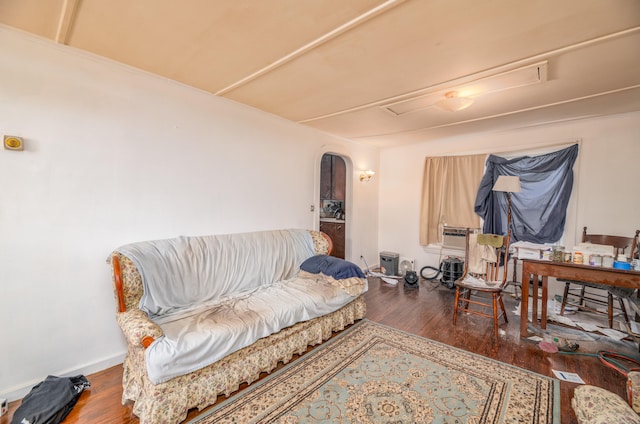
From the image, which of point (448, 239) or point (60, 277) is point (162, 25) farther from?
point (448, 239)

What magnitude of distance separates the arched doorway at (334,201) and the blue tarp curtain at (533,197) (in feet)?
7.51

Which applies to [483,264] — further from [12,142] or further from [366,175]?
[12,142]

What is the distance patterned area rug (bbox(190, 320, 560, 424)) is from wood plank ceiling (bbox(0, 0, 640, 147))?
2.48 metres

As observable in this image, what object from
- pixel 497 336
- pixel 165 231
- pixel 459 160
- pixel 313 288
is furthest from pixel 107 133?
pixel 459 160

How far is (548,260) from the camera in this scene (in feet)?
9.06

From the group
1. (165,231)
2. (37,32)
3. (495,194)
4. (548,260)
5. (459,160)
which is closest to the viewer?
(37,32)

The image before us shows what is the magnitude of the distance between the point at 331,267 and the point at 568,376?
217 centimetres

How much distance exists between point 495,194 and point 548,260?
1731mm

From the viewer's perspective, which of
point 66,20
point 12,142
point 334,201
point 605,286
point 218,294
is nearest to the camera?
point 66,20

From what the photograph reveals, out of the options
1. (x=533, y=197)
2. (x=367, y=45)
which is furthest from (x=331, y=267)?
(x=533, y=197)

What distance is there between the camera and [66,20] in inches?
67.7

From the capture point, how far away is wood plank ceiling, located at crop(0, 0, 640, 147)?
156cm

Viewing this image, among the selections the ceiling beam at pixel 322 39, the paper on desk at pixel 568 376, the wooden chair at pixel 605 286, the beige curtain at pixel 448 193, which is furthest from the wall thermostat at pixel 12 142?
the wooden chair at pixel 605 286

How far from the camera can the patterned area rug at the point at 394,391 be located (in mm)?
1751
